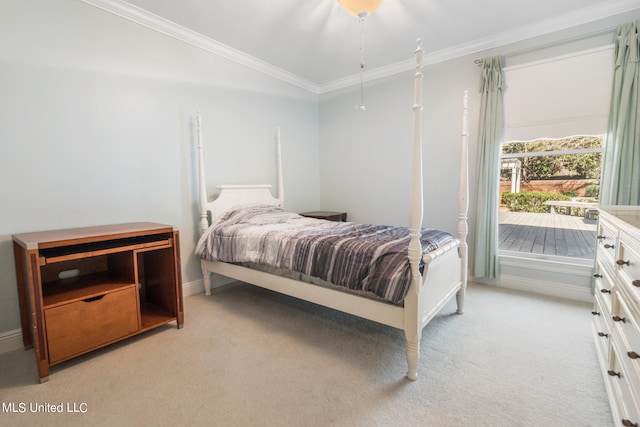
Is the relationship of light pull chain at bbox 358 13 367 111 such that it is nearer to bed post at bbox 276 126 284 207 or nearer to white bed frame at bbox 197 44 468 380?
white bed frame at bbox 197 44 468 380

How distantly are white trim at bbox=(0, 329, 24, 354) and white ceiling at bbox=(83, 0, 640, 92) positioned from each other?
8.30 ft

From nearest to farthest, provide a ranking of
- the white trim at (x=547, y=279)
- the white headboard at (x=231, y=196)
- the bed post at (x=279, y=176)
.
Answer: the white trim at (x=547, y=279) < the white headboard at (x=231, y=196) < the bed post at (x=279, y=176)

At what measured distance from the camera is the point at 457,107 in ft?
10.6

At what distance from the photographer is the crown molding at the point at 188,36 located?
2.35 metres

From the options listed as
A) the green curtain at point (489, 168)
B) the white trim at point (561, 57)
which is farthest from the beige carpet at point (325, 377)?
the white trim at point (561, 57)

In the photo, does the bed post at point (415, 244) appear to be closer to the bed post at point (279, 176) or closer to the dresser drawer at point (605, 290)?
the dresser drawer at point (605, 290)

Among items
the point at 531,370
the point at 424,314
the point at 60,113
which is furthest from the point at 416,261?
the point at 60,113

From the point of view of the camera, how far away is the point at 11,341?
1966 millimetres

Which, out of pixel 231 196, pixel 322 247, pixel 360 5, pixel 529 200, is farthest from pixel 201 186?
pixel 529 200

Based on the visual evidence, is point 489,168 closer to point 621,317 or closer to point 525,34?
point 525,34

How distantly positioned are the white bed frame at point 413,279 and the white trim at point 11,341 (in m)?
1.35

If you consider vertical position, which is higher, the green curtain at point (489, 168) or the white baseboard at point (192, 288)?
the green curtain at point (489, 168)

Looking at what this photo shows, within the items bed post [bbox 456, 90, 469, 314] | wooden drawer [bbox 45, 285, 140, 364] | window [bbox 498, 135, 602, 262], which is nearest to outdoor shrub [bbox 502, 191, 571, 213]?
window [bbox 498, 135, 602, 262]

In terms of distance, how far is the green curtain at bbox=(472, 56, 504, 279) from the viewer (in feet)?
9.74
